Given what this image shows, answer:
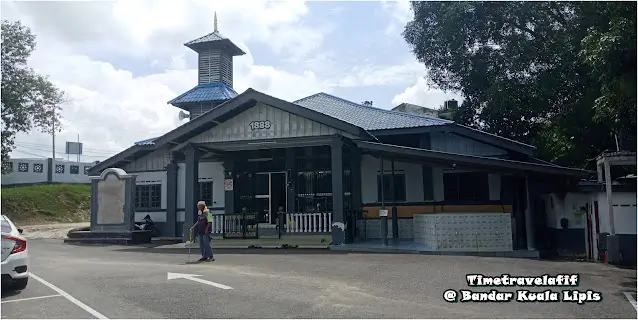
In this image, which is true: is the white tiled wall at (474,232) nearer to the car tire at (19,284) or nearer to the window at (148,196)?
the car tire at (19,284)

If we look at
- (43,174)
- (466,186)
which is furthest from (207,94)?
(43,174)

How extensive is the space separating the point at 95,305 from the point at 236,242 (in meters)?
9.12

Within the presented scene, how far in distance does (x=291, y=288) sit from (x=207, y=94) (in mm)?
16943

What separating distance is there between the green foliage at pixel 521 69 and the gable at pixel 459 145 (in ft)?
13.7

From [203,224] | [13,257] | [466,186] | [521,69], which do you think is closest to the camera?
[13,257]

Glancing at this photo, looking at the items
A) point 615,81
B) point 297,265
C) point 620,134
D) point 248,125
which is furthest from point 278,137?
point 620,134

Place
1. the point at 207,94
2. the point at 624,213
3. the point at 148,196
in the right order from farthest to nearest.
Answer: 1. the point at 207,94
2. the point at 148,196
3. the point at 624,213

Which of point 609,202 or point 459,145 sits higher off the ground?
point 459,145

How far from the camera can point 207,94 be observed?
24328 mm

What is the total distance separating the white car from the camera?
8.31 metres

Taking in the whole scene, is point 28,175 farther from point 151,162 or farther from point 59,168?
point 151,162

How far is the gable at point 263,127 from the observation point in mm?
16281

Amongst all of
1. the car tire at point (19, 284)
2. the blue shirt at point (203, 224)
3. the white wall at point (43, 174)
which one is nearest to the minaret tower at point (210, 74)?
the blue shirt at point (203, 224)

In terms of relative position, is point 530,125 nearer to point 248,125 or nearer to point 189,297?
point 248,125
